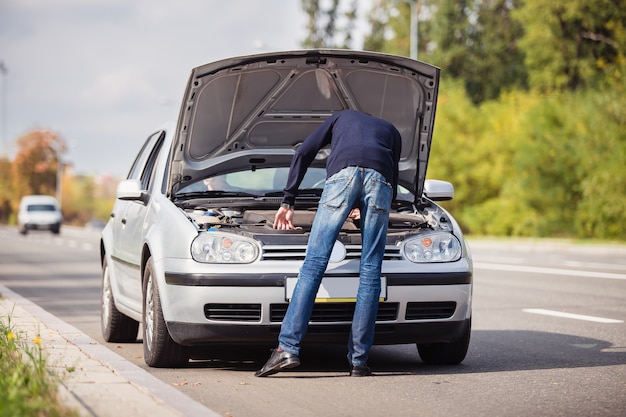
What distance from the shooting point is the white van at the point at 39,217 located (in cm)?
5422

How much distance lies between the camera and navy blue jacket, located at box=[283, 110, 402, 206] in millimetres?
6805

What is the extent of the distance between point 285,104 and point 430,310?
2.14 meters

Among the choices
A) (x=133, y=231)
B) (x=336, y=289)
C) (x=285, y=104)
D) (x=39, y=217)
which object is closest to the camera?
(x=336, y=289)

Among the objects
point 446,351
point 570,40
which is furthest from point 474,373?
point 570,40

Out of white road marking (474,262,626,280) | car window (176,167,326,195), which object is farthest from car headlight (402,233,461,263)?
white road marking (474,262,626,280)

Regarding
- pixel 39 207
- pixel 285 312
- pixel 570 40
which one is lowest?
pixel 39 207

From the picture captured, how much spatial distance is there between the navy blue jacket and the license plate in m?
0.54

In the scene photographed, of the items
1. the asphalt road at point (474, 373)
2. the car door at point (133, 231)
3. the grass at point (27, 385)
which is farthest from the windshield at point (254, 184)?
the grass at point (27, 385)

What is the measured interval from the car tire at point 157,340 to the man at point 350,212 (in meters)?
0.60

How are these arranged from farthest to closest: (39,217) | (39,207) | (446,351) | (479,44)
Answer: (479,44), (39,207), (39,217), (446,351)

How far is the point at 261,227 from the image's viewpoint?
23.3 feet

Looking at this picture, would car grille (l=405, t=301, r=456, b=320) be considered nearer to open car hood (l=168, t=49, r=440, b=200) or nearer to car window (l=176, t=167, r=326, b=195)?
open car hood (l=168, t=49, r=440, b=200)

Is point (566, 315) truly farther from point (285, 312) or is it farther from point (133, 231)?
point (285, 312)

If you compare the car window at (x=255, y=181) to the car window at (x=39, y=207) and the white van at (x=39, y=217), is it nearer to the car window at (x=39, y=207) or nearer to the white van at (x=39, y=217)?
the white van at (x=39, y=217)
